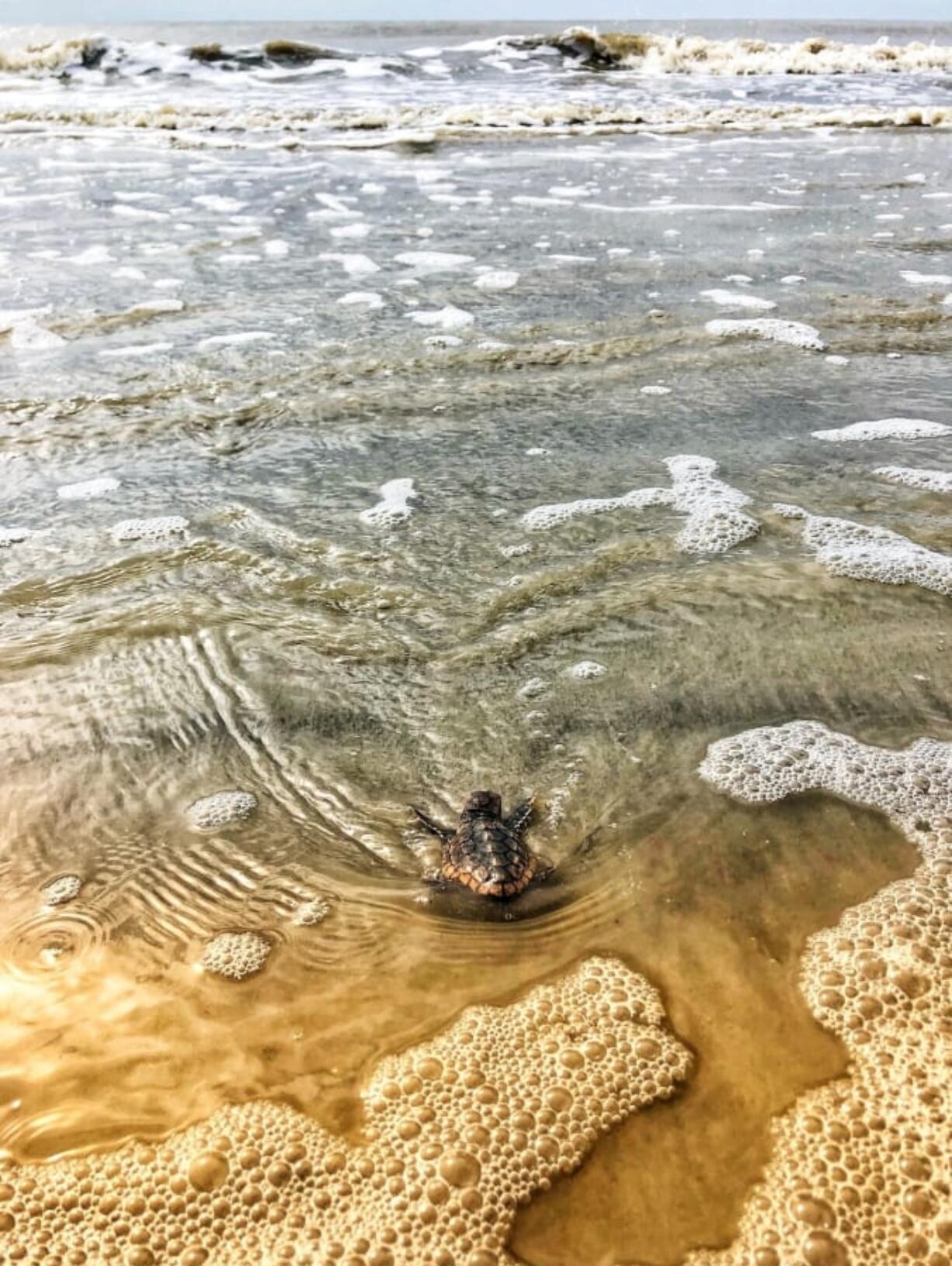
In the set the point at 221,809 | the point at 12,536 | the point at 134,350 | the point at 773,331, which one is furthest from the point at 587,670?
the point at 134,350

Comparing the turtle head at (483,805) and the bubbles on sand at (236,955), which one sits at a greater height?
the turtle head at (483,805)

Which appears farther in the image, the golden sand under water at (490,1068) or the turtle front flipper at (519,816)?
the turtle front flipper at (519,816)

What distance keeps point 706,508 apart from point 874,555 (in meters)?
0.84

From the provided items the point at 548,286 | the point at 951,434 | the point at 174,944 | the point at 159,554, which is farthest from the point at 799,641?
the point at 548,286

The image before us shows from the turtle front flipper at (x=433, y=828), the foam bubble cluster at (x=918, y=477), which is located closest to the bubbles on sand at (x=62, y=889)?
the turtle front flipper at (x=433, y=828)

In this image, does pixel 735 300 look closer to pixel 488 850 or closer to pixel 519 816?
pixel 519 816

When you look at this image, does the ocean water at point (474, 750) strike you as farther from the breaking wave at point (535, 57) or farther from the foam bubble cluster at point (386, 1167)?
the breaking wave at point (535, 57)

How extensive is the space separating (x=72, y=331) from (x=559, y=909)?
6195 millimetres

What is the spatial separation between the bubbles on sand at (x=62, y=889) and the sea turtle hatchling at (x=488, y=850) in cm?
108

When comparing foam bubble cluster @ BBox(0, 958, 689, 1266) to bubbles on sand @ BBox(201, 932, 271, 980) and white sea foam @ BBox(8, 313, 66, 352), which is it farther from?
white sea foam @ BBox(8, 313, 66, 352)

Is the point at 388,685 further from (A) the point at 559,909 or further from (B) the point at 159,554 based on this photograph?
(B) the point at 159,554

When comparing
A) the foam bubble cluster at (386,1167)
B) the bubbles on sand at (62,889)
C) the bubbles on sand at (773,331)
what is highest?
the bubbles on sand at (773,331)

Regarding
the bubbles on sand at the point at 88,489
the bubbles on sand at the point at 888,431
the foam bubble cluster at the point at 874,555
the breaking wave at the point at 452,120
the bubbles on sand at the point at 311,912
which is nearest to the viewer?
the bubbles on sand at the point at 311,912

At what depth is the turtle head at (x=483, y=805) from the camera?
8.84ft
